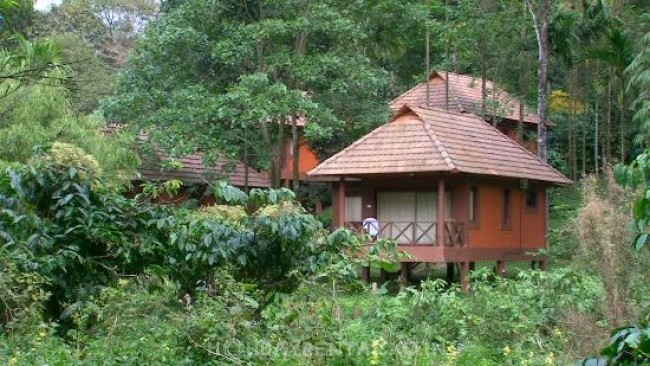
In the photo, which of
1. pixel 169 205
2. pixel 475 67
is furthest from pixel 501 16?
pixel 169 205

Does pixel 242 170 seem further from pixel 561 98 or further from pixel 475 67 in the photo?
pixel 561 98

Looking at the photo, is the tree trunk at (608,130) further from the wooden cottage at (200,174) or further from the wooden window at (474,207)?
the wooden cottage at (200,174)

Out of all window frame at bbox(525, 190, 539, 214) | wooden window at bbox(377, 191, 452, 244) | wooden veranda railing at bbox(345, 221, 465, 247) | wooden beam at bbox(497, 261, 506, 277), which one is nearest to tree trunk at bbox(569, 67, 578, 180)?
window frame at bbox(525, 190, 539, 214)

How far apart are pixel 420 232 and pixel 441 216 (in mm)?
934

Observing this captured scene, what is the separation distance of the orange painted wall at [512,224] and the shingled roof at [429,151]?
764mm

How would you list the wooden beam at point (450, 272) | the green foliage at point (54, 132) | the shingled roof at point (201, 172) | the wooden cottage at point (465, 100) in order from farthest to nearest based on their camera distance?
the wooden cottage at point (465, 100), the wooden beam at point (450, 272), the shingled roof at point (201, 172), the green foliage at point (54, 132)

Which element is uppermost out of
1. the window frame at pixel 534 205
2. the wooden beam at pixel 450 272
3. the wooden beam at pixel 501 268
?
the window frame at pixel 534 205

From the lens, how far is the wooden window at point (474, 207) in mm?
23859

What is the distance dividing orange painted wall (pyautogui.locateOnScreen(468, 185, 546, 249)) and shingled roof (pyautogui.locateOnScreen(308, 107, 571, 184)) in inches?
30.1

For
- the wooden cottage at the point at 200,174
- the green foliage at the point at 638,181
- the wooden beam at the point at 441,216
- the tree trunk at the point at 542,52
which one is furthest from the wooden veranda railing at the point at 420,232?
the green foliage at the point at 638,181

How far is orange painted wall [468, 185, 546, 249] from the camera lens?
79.2 feet

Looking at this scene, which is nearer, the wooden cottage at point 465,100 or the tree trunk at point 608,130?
the tree trunk at point 608,130

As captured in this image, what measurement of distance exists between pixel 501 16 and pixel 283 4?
25.1 ft

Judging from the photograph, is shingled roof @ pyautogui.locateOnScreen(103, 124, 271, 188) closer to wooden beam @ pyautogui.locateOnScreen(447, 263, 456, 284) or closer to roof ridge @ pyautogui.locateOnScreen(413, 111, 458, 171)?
roof ridge @ pyautogui.locateOnScreen(413, 111, 458, 171)
